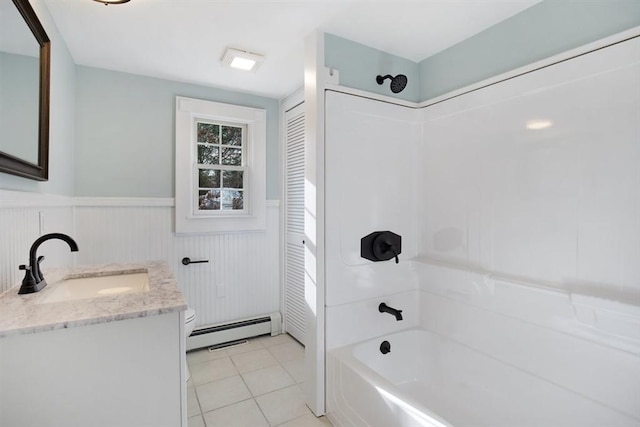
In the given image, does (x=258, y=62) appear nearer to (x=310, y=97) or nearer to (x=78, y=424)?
(x=310, y=97)

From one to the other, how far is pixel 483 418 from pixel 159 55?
3101mm

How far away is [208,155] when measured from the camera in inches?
111

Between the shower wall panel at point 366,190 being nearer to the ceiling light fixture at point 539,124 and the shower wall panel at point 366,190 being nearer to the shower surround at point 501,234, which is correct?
the shower surround at point 501,234

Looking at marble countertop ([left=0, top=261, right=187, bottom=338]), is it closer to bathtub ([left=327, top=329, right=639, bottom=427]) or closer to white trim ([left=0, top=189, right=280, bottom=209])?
white trim ([left=0, top=189, right=280, bottom=209])

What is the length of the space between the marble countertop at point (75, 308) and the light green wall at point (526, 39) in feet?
6.90

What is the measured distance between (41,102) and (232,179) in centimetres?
155

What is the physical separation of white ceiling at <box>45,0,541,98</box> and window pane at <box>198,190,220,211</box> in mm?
1048

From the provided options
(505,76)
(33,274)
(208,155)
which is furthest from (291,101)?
(33,274)

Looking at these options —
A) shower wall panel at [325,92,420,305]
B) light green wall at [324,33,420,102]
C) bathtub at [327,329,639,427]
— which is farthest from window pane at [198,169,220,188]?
bathtub at [327,329,639,427]

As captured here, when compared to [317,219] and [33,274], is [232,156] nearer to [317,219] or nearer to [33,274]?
[317,219]

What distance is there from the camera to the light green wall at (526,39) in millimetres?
1409

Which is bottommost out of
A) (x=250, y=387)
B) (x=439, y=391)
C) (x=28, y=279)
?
(x=250, y=387)

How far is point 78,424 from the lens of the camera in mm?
1002

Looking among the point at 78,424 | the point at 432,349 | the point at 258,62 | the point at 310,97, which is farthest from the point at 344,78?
the point at 78,424
